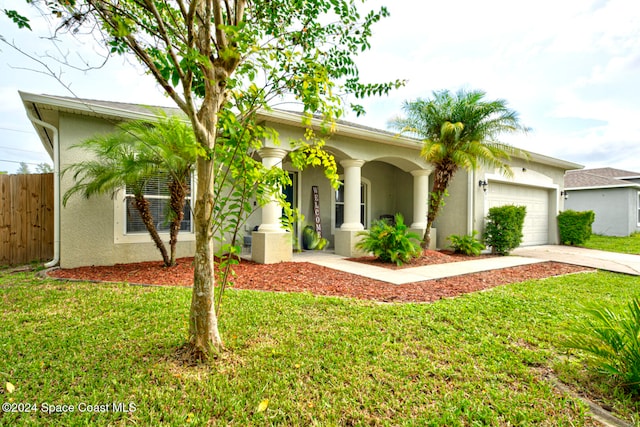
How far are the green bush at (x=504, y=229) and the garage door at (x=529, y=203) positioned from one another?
1.13 metres

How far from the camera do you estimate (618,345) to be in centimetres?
228

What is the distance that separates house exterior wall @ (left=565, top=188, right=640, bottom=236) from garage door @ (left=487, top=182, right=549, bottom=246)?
810 centimetres

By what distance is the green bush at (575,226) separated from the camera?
1248 centimetres

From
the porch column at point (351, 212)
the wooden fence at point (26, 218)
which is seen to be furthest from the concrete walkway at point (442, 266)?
the wooden fence at point (26, 218)

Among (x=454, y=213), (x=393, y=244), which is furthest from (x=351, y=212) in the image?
(x=454, y=213)

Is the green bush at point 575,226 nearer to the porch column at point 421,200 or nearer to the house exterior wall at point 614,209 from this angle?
the porch column at point 421,200

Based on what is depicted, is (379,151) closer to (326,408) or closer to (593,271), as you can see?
(593,271)

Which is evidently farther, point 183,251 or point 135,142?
point 183,251

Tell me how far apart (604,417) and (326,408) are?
187 centimetres

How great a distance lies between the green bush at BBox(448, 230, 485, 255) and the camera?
948 centimetres

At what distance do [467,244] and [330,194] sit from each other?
4.89m

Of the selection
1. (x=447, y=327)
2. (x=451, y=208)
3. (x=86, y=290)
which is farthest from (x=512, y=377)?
(x=451, y=208)

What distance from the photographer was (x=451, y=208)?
10719 millimetres

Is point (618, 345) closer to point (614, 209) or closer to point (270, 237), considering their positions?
point (270, 237)
